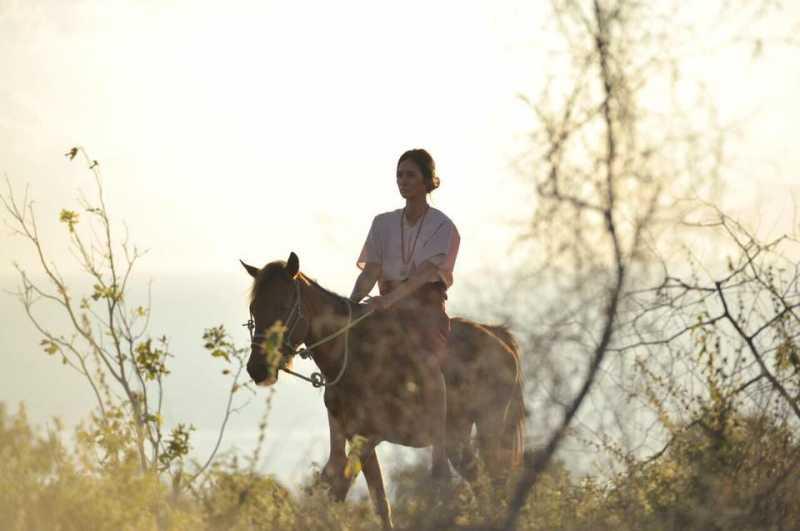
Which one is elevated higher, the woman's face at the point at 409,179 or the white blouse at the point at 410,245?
the woman's face at the point at 409,179

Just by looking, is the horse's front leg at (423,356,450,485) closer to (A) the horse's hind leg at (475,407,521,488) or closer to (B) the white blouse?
(B) the white blouse

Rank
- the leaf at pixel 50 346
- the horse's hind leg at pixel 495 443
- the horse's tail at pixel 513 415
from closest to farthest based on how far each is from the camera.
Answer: the leaf at pixel 50 346 → the horse's hind leg at pixel 495 443 → the horse's tail at pixel 513 415

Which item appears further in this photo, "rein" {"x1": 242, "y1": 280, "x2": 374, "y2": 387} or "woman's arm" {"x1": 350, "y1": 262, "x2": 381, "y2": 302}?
"woman's arm" {"x1": 350, "y1": 262, "x2": 381, "y2": 302}

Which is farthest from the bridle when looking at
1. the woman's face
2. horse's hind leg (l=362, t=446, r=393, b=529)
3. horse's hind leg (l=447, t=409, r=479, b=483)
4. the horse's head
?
horse's hind leg (l=447, t=409, r=479, b=483)

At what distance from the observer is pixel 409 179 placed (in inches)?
348

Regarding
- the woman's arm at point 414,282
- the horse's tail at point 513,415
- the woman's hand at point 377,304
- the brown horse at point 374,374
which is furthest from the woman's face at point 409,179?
the horse's tail at point 513,415

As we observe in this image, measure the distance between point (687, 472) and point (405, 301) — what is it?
8.22 feet

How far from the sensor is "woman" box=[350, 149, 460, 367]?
8812 mm

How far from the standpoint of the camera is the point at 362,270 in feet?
30.2

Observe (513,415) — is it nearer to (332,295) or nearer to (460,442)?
(460,442)

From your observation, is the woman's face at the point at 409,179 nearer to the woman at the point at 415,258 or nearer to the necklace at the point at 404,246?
the woman at the point at 415,258

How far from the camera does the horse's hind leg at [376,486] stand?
8398mm

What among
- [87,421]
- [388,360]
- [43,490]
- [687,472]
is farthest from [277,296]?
[687,472]

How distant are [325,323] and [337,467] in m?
1.01
